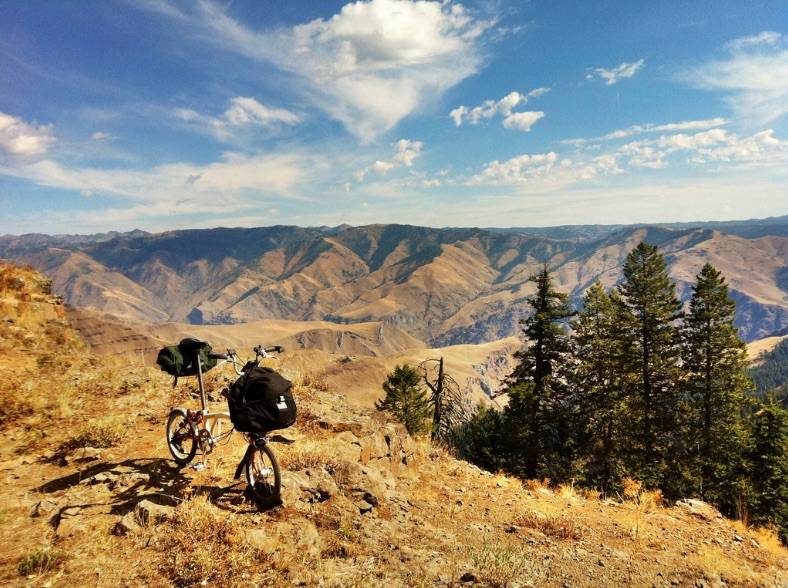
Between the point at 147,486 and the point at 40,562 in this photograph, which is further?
the point at 147,486

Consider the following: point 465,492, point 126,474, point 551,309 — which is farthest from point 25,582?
point 551,309

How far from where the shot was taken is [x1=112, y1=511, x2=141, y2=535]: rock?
222 inches

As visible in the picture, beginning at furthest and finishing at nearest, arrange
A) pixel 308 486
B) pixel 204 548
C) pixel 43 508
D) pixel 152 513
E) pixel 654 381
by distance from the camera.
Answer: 1. pixel 654 381
2. pixel 308 486
3. pixel 43 508
4. pixel 152 513
5. pixel 204 548

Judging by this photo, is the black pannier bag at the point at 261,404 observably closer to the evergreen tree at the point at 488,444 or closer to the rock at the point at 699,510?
the rock at the point at 699,510

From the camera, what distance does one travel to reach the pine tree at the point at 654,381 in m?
26.3

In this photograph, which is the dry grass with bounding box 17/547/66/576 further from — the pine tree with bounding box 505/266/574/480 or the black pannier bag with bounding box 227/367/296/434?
the pine tree with bounding box 505/266/574/480

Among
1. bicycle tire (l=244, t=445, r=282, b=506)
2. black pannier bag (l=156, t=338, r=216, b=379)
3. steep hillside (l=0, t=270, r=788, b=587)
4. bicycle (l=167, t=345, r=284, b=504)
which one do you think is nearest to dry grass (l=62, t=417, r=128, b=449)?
steep hillside (l=0, t=270, r=788, b=587)

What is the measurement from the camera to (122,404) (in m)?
11.6

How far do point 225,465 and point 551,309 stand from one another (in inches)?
911

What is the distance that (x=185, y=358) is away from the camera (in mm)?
7969

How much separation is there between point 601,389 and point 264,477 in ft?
84.4

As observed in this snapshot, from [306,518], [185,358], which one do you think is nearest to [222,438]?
[185,358]

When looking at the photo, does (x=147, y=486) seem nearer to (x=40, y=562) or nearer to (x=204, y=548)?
(x=40, y=562)

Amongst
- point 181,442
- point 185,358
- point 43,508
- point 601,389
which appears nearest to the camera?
point 43,508
